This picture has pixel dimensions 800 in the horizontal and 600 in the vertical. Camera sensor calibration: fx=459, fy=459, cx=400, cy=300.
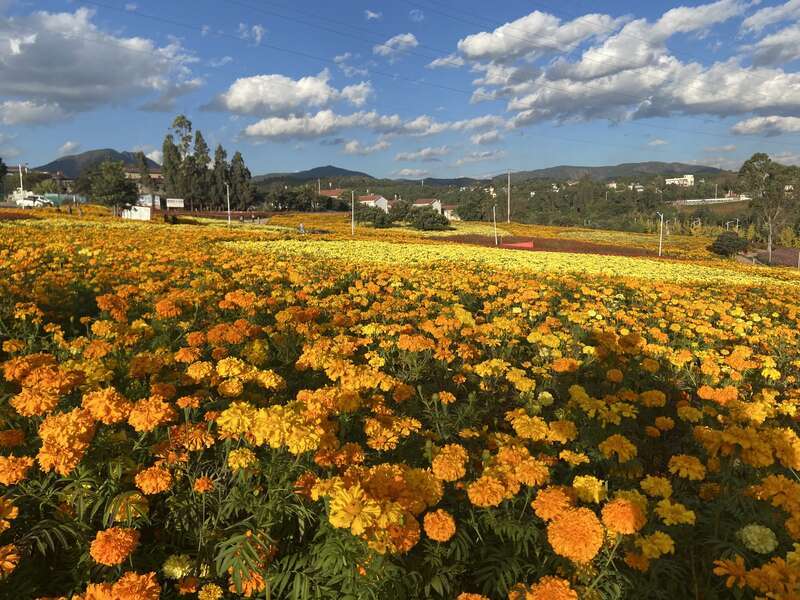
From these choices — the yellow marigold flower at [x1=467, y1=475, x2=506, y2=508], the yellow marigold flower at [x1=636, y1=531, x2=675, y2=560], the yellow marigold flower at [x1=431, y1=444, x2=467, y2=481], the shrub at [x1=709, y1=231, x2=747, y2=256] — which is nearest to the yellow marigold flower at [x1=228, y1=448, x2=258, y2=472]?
the yellow marigold flower at [x1=431, y1=444, x2=467, y2=481]

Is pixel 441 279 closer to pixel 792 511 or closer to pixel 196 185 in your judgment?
pixel 792 511

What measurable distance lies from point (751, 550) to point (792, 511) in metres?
0.32

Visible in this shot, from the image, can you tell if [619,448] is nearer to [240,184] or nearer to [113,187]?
[113,187]

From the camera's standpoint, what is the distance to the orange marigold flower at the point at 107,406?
253cm

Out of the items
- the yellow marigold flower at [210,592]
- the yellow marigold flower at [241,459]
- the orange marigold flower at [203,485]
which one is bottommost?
the yellow marigold flower at [210,592]

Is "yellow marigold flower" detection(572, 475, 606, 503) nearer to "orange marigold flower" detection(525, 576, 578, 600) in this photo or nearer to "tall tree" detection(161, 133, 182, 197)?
"orange marigold flower" detection(525, 576, 578, 600)

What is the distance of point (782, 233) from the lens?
75375 mm

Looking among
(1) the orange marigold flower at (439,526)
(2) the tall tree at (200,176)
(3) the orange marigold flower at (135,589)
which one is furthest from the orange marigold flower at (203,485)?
(2) the tall tree at (200,176)

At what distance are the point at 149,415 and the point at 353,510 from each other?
4.51 feet

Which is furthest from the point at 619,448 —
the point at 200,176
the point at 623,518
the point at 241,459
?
the point at 200,176

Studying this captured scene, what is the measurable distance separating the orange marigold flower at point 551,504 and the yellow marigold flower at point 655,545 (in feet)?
1.29

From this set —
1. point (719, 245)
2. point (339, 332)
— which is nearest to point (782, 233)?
point (719, 245)

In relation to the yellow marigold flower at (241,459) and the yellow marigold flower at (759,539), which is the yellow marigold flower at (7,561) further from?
the yellow marigold flower at (759,539)

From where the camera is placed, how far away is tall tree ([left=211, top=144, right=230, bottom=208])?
8350 cm
